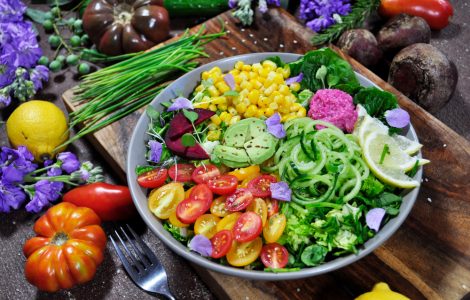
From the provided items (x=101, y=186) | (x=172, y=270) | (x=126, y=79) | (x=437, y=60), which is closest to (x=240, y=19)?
(x=126, y=79)

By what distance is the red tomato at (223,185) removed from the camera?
1.62 metres

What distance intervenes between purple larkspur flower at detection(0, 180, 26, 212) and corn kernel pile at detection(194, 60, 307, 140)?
2.48 feet

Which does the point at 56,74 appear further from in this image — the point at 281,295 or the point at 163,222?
the point at 281,295

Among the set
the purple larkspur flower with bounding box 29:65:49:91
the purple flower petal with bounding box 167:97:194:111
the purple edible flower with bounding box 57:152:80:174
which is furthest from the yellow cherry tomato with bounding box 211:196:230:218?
the purple larkspur flower with bounding box 29:65:49:91

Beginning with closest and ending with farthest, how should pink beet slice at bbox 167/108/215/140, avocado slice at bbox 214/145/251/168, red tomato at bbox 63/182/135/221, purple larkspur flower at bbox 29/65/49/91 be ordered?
avocado slice at bbox 214/145/251/168
pink beet slice at bbox 167/108/215/140
red tomato at bbox 63/182/135/221
purple larkspur flower at bbox 29/65/49/91

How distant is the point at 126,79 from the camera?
2205mm

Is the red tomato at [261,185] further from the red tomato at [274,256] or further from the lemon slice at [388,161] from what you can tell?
the lemon slice at [388,161]

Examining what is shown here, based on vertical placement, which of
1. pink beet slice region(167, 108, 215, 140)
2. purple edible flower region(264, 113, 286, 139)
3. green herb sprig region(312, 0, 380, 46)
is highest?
pink beet slice region(167, 108, 215, 140)

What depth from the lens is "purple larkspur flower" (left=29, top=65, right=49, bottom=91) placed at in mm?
2340

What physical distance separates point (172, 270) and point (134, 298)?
0.53 feet

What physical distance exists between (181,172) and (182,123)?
186mm

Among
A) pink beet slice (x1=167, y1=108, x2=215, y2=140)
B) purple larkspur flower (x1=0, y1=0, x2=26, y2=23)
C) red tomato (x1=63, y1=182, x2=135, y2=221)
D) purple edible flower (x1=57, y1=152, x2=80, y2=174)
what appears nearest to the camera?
pink beet slice (x1=167, y1=108, x2=215, y2=140)

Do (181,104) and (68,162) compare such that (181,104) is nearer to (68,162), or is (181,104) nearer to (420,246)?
(68,162)

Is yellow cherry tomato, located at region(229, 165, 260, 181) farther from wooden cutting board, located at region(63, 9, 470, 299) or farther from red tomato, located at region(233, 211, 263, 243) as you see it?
wooden cutting board, located at region(63, 9, 470, 299)
